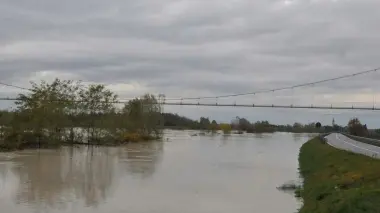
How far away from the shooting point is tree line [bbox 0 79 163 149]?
50.4m

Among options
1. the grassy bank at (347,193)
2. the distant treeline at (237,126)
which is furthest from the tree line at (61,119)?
the distant treeline at (237,126)

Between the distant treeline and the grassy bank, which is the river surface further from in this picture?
the distant treeline

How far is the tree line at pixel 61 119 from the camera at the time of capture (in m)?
50.4

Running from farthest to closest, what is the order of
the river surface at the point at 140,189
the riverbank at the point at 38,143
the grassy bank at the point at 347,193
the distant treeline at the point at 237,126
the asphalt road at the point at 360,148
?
the distant treeline at the point at 237,126 < the riverbank at the point at 38,143 < the asphalt road at the point at 360,148 < the river surface at the point at 140,189 < the grassy bank at the point at 347,193

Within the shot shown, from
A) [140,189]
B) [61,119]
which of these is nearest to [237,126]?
[61,119]

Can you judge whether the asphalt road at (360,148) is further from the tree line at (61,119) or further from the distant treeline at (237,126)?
the distant treeline at (237,126)

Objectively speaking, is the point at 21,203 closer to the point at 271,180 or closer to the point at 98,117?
the point at 271,180

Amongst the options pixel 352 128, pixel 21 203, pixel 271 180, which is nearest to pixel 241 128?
pixel 352 128

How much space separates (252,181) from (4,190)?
1172cm

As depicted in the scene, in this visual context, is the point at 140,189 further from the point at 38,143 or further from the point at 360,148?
the point at 38,143

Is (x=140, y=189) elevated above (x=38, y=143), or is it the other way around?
(x=38, y=143)

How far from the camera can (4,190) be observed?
20047 mm

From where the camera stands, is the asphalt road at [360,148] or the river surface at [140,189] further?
the asphalt road at [360,148]

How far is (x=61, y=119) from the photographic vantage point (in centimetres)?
5516
